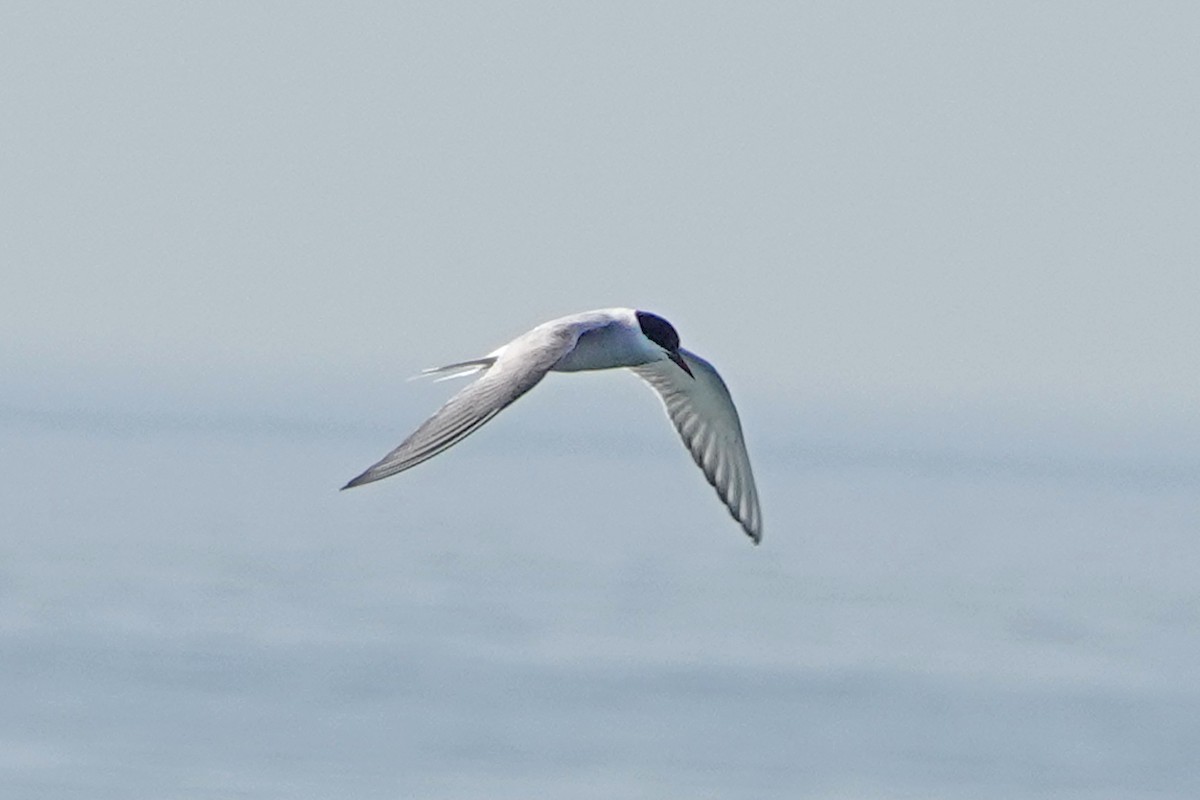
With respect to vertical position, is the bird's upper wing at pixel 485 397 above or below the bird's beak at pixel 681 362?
below

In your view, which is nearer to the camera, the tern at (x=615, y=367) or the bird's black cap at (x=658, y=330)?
the tern at (x=615, y=367)

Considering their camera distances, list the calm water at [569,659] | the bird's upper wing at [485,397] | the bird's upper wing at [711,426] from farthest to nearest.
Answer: the calm water at [569,659], the bird's upper wing at [711,426], the bird's upper wing at [485,397]

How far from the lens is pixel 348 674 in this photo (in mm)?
33156

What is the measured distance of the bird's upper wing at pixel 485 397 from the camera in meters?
12.6

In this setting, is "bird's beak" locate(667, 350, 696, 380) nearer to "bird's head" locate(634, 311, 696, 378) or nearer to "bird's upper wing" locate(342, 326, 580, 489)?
"bird's head" locate(634, 311, 696, 378)

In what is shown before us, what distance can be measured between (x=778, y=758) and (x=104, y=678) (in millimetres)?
7860

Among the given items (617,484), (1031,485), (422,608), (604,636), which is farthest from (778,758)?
(1031,485)

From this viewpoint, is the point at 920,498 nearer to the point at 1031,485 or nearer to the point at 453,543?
the point at 1031,485

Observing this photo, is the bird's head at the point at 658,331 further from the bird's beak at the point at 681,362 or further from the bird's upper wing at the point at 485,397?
the bird's upper wing at the point at 485,397

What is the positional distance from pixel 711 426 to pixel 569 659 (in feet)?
62.0

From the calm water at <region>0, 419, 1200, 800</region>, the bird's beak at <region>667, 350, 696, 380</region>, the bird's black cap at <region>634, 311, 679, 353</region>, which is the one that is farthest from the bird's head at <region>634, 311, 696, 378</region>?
the calm water at <region>0, 419, 1200, 800</region>

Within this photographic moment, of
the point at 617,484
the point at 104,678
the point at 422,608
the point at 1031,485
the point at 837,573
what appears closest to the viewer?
the point at 104,678

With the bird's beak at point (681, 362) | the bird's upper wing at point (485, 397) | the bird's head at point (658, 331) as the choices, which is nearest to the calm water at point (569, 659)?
the bird's beak at point (681, 362)

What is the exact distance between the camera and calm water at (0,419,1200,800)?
28.2m
